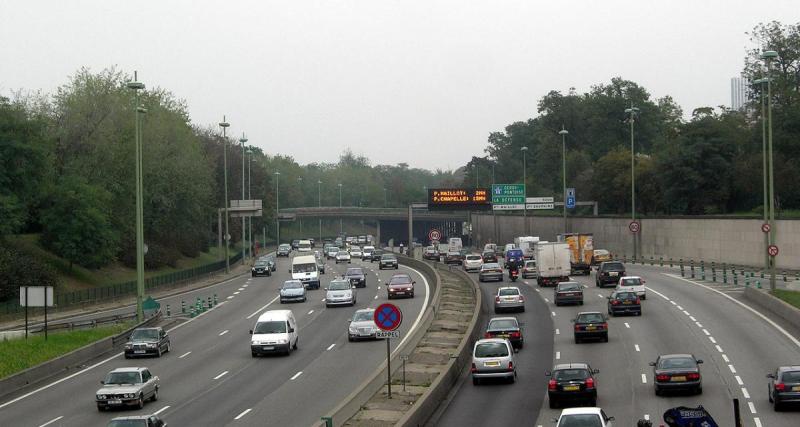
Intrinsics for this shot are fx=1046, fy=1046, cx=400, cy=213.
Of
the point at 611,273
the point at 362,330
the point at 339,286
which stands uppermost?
the point at 611,273

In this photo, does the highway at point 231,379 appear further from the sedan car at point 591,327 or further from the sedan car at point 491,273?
the sedan car at point 491,273

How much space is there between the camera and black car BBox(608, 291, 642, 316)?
162 feet

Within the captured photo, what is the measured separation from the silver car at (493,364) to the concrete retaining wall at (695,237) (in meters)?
47.0

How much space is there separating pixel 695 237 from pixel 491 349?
2478 inches

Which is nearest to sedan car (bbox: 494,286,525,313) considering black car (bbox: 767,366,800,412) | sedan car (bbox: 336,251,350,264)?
black car (bbox: 767,366,800,412)

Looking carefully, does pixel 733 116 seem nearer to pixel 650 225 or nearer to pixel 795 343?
pixel 650 225

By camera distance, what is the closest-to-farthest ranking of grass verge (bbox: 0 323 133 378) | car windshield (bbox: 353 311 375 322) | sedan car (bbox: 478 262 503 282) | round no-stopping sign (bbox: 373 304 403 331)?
round no-stopping sign (bbox: 373 304 403 331) → grass verge (bbox: 0 323 133 378) → car windshield (bbox: 353 311 375 322) → sedan car (bbox: 478 262 503 282)

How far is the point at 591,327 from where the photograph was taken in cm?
4078

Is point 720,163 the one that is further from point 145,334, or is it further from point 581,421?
point 581,421

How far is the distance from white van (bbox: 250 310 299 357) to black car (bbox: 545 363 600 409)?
16.0m

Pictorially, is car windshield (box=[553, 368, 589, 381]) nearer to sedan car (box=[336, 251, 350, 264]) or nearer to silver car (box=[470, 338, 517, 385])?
silver car (box=[470, 338, 517, 385])

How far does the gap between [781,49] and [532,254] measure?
3784 cm

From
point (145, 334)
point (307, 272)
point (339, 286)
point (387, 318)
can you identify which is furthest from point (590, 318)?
point (307, 272)

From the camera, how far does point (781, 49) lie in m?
111
